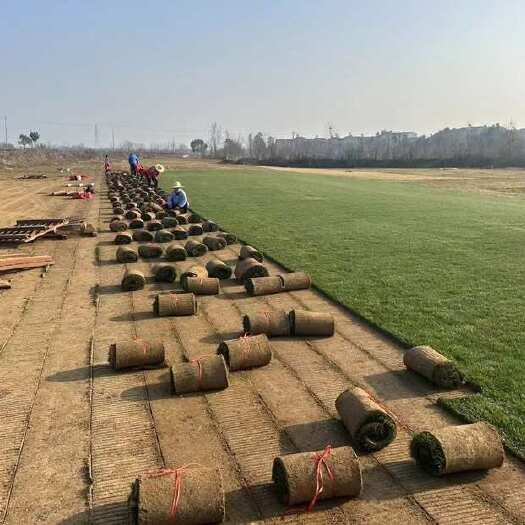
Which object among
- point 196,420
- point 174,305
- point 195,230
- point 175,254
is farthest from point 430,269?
point 196,420

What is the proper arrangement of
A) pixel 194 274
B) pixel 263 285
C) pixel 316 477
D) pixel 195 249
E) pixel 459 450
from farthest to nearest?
1. pixel 195 249
2. pixel 194 274
3. pixel 263 285
4. pixel 459 450
5. pixel 316 477

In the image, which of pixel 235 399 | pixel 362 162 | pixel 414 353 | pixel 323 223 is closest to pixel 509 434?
pixel 414 353

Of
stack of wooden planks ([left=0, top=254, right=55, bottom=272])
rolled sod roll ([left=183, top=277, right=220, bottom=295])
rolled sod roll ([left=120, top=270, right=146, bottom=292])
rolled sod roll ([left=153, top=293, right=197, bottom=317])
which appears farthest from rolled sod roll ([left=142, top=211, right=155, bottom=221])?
rolled sod roll ([left=153, top=293, right=197, bottom=317])

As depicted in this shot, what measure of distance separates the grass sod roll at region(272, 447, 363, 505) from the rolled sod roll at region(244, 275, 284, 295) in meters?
8.46

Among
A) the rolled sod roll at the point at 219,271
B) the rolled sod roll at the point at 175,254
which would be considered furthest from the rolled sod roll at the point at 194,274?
the rolled sod roll at the point at 175,254

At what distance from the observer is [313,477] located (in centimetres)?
630

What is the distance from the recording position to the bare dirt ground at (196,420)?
637cm

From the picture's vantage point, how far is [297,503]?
6281 mm

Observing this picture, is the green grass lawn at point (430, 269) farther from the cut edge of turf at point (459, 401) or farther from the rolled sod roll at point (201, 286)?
the rolled sod roll at point (201, 286)

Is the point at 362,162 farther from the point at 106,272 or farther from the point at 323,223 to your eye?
the point at 106,272

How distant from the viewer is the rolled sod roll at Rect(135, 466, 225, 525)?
18.9 feet

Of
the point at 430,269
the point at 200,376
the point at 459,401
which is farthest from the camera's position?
the point at 430,269

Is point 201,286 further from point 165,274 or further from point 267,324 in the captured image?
point 267,324

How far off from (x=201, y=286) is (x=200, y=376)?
589 centimetres
